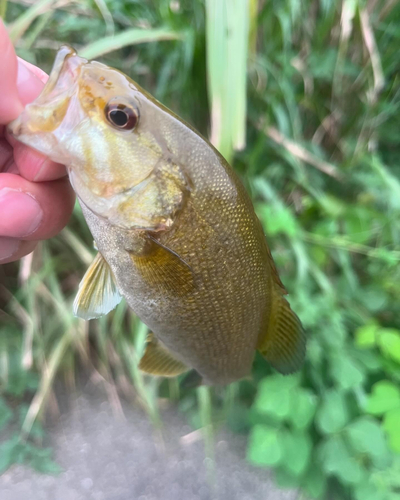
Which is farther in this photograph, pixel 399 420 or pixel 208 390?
pixel 208 390

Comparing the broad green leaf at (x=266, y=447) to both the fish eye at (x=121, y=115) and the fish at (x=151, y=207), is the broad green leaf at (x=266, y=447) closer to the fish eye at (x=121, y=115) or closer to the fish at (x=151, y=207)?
the fish at (x=151, y=207)

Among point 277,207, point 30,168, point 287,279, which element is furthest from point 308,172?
point 30,168

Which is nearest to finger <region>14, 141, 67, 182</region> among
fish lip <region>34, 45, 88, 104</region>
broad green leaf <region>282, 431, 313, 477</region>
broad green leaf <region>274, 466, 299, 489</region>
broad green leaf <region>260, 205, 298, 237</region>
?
fish lip <region>34, 45, 88, 104</region>

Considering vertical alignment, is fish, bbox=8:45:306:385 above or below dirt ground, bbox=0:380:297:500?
above

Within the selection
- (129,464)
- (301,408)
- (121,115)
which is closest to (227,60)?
(121,115)

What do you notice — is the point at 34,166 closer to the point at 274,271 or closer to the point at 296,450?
the point at 274,271

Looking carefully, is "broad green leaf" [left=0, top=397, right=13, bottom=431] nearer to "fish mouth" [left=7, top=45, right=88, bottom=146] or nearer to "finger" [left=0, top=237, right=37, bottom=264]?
"finger" [left=0, top=237, right=37, bottom=264]

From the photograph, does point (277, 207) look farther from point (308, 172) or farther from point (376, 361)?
point (376, 361)
